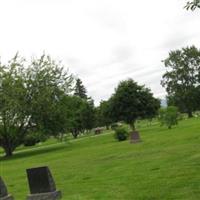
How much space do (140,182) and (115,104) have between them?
52845 mm

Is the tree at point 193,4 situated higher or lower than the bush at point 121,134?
higher

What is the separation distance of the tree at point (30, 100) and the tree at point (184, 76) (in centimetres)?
4313

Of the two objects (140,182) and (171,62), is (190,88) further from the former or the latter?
(140,182)

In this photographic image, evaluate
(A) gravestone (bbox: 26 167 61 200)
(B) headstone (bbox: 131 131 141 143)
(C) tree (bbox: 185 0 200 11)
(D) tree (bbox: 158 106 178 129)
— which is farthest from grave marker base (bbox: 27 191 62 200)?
(D) tree (bbox: 158 106 178 129)

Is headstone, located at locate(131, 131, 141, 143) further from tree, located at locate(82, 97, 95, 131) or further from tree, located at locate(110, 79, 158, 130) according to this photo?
tree, located at locate(82, 97, 95, 131)

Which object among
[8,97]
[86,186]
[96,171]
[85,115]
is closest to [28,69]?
[8,97]

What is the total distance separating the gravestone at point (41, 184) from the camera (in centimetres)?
1043

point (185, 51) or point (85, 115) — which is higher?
point (185, 51)

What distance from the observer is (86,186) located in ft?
42.4

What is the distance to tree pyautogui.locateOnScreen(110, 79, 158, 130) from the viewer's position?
2534 inches

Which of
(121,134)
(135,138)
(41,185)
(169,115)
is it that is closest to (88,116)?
(169,115)

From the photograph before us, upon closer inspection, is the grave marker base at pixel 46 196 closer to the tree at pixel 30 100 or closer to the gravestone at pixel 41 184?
the gravestone at pixel 41 184

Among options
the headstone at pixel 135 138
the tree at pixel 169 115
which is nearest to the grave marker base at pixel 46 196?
the headstone at pixel 135 138

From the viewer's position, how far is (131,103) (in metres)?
64.4
